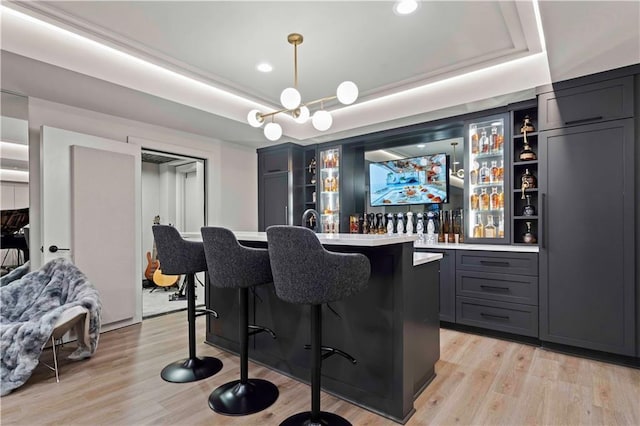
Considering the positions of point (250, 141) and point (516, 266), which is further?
point (250, 141)

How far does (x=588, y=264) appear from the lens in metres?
2.79

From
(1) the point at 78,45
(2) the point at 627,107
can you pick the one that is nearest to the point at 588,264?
(2) the point at 627,107

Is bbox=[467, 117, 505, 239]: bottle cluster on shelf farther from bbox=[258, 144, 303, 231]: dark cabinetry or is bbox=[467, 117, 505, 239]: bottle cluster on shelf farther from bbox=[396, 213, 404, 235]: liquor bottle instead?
bbox=[258, 144, 303, 231]: dark cabinetry

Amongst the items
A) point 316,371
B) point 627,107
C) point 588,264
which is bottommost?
point 316,371

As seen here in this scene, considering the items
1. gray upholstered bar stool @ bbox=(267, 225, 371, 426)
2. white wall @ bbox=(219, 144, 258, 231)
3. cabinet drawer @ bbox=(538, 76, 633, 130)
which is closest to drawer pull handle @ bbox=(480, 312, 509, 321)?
cabinet drawer @ bbox=(538, 76, 633, 130)

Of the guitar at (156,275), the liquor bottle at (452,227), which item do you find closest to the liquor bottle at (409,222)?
the liquor bottle at (452,227)

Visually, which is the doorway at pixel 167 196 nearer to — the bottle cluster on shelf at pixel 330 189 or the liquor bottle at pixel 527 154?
the bottle cluster on shelf at pixel 330 189

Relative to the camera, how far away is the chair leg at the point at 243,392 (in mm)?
Answer: 2035

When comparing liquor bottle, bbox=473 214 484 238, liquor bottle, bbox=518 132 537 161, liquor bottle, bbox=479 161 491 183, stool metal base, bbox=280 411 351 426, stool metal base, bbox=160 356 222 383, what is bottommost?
stool metal base, bbox=160 356 222 383

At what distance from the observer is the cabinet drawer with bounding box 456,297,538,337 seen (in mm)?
3068

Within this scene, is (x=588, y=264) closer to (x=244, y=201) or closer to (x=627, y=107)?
(x=627, y=107)

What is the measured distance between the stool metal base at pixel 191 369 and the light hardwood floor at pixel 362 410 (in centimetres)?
6

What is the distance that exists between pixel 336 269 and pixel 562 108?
8.73 ft

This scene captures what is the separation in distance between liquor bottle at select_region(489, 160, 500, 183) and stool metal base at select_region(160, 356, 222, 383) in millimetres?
3192
